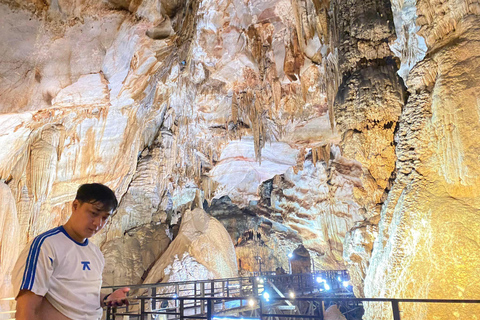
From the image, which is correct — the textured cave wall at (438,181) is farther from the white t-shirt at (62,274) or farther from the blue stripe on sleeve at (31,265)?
the blue stripe on sleeve at (31,265)

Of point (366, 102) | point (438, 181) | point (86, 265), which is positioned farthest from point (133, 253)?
point (86, 265)

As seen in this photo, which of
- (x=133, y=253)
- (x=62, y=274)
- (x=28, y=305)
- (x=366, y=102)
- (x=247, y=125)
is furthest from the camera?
(x=133, y=253)

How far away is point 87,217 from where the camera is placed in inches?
55.9

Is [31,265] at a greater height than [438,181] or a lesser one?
lesser

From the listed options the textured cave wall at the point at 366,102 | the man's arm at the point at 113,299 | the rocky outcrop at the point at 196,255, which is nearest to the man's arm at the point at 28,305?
the man's arm at the point at 113,299

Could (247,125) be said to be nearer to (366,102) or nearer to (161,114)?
(161,114)

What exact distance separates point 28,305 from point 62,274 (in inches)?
6.3

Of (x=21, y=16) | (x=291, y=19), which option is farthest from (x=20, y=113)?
(x=291, y=19)

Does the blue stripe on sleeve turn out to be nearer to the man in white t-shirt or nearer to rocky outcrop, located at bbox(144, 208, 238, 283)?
the man in white t-shirt

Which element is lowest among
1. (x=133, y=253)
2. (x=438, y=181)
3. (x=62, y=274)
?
(x=62, y=274)

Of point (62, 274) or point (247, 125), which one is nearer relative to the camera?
point (62, 274)

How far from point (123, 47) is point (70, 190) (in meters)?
3.35

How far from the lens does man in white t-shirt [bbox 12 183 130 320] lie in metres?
1.16

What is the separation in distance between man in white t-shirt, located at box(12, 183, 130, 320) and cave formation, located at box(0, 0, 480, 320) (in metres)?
3.00
